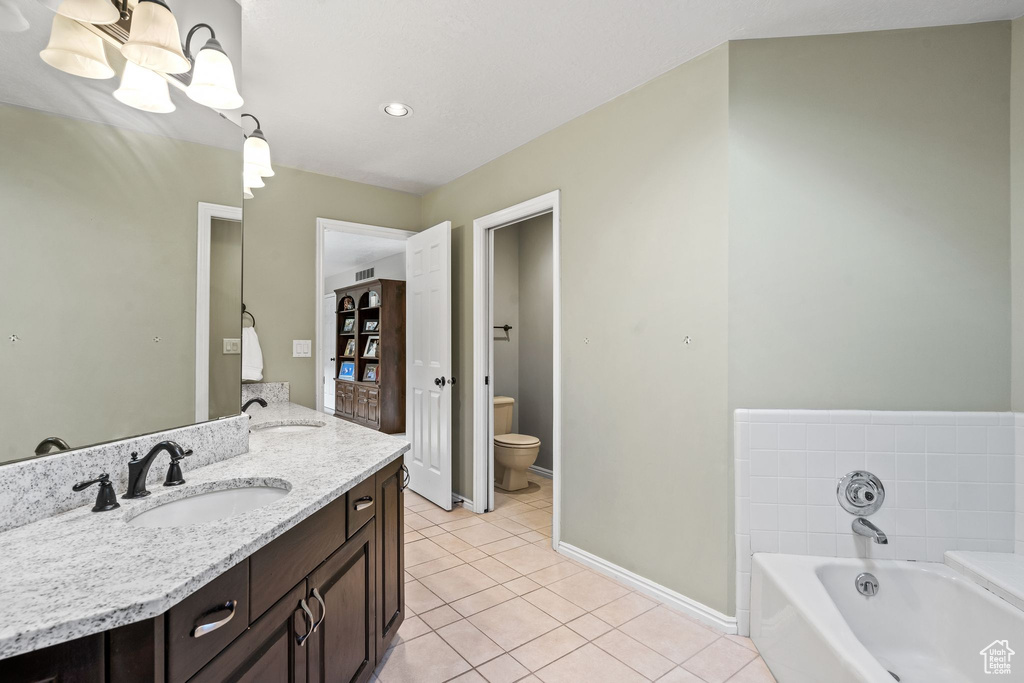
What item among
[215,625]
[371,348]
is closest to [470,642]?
[215,625]

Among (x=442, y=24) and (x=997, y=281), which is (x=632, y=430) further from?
(x=442, y=24)

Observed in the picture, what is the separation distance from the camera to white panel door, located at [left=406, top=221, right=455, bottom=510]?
11.5ft

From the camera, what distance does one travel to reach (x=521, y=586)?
244cm

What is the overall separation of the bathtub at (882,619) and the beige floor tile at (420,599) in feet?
4.48

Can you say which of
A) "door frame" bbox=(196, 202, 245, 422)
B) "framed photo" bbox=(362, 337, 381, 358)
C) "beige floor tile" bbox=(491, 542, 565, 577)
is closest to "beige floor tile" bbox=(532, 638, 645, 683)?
"beige floor tile" bbox=(491, 542, 565, 577)

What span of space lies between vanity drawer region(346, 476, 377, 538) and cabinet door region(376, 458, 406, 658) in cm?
6

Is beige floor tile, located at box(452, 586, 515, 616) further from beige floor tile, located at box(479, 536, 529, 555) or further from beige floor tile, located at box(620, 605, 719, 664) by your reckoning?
beige floor tile, located at box(620, 605, 719, 664)

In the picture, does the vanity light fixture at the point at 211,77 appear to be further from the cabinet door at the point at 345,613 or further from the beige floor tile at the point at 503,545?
the beige floor tile at the point at 503,545

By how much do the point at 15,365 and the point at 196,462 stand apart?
61 cm

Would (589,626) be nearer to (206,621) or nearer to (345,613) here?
(345,613)

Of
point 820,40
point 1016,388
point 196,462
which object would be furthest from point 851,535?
point 196,462

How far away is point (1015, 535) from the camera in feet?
6.13

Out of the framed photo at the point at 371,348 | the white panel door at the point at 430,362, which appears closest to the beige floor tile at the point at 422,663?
the white panel door at the point at 430,362

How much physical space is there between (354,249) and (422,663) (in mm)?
5614
